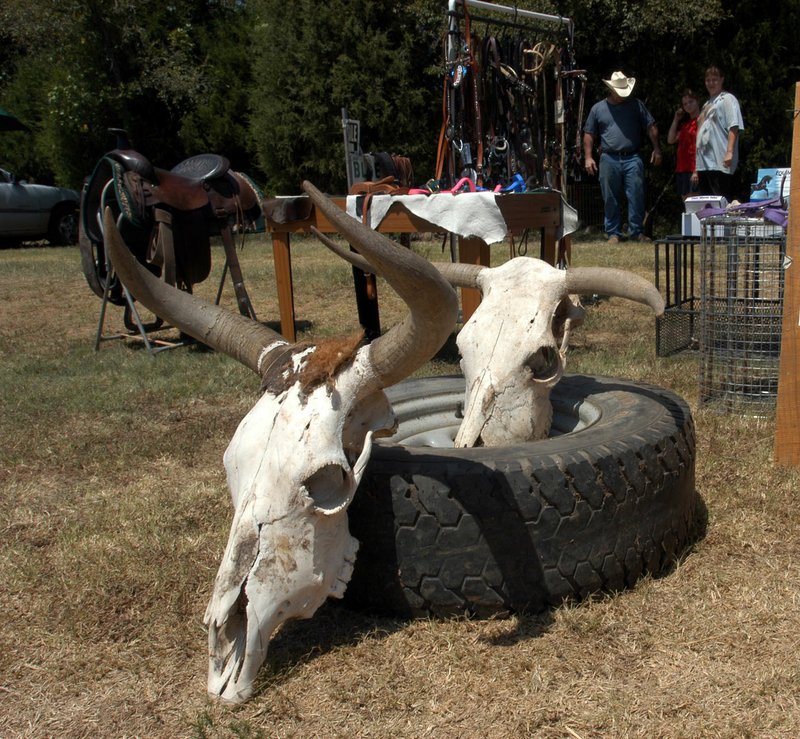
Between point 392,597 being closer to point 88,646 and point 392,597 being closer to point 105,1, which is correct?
point 88,646

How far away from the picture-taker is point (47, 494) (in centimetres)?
410

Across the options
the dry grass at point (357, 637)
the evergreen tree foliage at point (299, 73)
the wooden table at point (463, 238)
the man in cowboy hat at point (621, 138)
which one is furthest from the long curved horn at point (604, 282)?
the evergreen tree foliage at point (299, 73)

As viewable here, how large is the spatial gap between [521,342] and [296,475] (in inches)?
48.4

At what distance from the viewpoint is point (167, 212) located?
6.93 m

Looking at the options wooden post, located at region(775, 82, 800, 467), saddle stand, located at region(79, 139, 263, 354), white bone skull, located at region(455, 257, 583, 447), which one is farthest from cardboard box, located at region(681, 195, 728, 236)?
saddle stand, located at region(79, 139, 263, 354)

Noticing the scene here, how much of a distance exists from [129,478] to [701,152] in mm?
7757

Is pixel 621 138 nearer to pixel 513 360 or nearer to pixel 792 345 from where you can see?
pixel 792 345

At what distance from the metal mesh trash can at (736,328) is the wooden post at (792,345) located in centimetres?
83

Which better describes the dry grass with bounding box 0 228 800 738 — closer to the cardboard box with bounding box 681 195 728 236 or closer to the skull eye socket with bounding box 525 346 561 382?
the skull eye socket with bounding box 525 346 561 382

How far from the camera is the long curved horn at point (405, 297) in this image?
6.47ft

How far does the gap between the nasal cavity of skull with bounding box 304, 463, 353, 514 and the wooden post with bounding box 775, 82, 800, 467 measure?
96.7 inches

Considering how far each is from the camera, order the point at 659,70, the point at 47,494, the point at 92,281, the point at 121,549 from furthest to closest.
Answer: the point at 659,70
the point at 92,281
the point at 47,494
the point at 121,549

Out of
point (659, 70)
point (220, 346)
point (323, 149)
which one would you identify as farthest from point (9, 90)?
point (220, 346)

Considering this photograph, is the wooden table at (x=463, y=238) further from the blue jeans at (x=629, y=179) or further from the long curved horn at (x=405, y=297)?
the blue jeans at (x=629, y=179)
